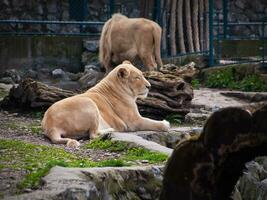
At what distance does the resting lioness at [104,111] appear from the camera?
10.5 meters

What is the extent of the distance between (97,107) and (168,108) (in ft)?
5.69

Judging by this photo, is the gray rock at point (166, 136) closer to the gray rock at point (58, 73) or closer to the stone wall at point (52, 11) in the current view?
the gray rock at point (58, 73)

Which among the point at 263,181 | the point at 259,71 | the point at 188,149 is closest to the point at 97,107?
the point at 263,181

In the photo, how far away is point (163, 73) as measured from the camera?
1282 cm

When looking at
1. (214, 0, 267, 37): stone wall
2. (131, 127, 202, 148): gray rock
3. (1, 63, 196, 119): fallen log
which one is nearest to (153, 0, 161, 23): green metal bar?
(214, 0, 267, 37): stone wall

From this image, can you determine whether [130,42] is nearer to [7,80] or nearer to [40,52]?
[7,80]

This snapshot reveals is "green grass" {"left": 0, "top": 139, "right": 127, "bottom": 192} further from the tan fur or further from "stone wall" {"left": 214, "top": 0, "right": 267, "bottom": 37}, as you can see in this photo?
"stone wall" {"left": 214, "top": 0, "right": 267, "bottom": 37}

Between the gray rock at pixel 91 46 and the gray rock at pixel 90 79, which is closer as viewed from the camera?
the gray rock at pixel 90 79

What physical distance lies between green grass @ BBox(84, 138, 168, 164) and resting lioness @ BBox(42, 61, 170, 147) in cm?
38

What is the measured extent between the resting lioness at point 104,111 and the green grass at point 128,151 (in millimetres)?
382

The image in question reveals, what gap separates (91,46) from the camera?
2183cm

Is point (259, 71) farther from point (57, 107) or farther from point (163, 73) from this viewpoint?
point (57, 107)

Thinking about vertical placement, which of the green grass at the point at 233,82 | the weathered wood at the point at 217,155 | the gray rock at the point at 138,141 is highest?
the weathered wood at the point at 217,155

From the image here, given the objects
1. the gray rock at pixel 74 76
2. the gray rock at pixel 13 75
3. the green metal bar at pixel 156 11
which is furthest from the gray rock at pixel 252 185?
the green metal bar at pixel 156 11
